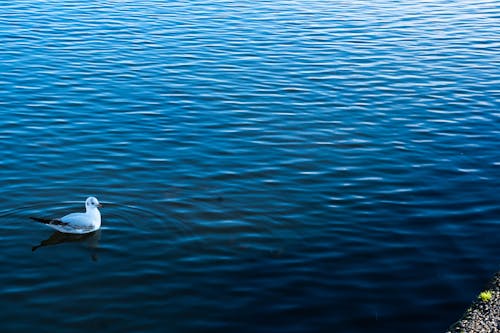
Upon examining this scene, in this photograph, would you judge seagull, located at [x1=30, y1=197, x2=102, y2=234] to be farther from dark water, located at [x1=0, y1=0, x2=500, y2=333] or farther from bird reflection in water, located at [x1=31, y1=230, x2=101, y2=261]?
dark water, located at [x1=0, y1=0, x2=500, y2=333]

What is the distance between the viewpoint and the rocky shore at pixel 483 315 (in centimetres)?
1383

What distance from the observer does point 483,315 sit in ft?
47.2

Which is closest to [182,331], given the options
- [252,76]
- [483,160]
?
[483,160]

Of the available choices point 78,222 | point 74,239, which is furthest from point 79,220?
point 74,239

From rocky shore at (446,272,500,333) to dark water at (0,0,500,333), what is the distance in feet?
1.32

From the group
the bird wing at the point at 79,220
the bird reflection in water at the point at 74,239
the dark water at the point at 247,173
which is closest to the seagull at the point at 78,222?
the bird wing at the point at 79,220

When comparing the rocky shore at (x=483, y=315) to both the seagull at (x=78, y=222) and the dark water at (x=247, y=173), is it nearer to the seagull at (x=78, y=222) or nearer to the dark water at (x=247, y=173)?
the dark water at (x=247, y=173)

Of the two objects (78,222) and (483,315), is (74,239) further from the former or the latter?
(483,315)

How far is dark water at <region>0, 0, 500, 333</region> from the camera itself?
15.6m

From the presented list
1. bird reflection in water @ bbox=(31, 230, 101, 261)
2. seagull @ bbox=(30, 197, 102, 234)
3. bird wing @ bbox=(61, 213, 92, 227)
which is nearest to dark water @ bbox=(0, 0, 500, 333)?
bird reflection in water @ bbox=(31, 230, 101, 261)

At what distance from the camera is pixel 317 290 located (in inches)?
626

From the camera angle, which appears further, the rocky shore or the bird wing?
the bird wing

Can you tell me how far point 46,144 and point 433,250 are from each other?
11.6 meters

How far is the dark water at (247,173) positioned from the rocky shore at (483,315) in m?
0.40
